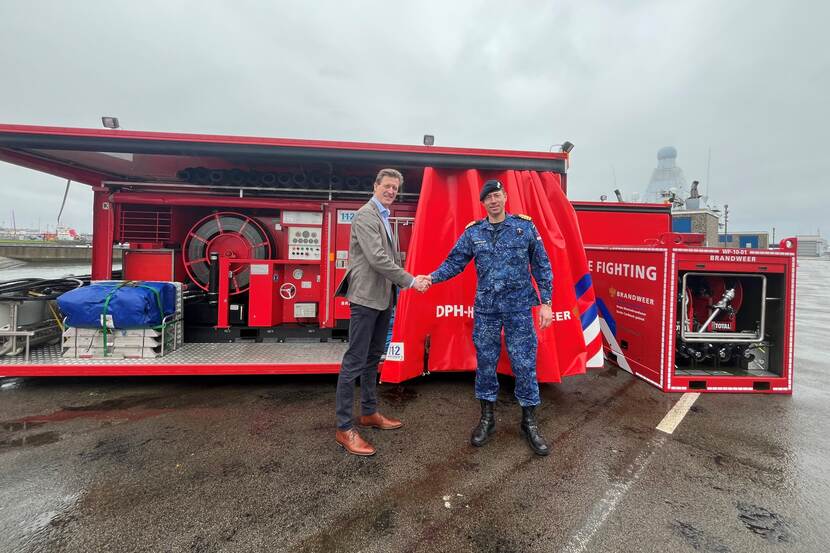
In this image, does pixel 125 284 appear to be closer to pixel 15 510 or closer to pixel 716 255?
pixel 15 510

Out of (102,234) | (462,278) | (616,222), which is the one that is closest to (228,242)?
(102,234)

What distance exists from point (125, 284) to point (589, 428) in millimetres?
4613

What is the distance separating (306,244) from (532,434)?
3.32m

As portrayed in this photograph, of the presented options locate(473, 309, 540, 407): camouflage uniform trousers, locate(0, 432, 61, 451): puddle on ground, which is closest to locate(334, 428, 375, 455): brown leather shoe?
locate(473, 309, 540, 407): camouflage uniform trousers

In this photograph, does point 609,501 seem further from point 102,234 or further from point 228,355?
point 102,234

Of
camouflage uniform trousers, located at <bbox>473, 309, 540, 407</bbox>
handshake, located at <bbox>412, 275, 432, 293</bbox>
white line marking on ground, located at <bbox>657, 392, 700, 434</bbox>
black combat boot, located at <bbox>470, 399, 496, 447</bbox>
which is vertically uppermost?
handshake, located at <bbox>412, 275, 432, 293</bbox>

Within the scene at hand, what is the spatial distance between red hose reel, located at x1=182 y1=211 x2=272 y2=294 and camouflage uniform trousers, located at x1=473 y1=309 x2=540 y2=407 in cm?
320

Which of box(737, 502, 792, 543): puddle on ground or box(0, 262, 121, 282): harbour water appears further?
box(0, 262, 121, 282): harbour water

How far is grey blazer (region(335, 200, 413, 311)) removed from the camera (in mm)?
2496

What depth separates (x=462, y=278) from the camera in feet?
11.5

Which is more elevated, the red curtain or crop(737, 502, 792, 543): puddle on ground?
the red curtain

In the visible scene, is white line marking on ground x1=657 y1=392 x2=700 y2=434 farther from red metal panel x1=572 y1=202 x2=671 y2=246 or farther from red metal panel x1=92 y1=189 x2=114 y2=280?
red metal panel x1=92 y1=189 x2=114 y2=280

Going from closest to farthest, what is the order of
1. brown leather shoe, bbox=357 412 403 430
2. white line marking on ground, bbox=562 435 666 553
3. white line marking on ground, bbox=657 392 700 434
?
1. white line marking on ground, bbox=562 435 666 553
2. brown leather shoe, bbox=357 412 403 430
3. white line marking on ground, bbox=657 392 700 434

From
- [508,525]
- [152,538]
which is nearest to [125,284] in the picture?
[152,538]
